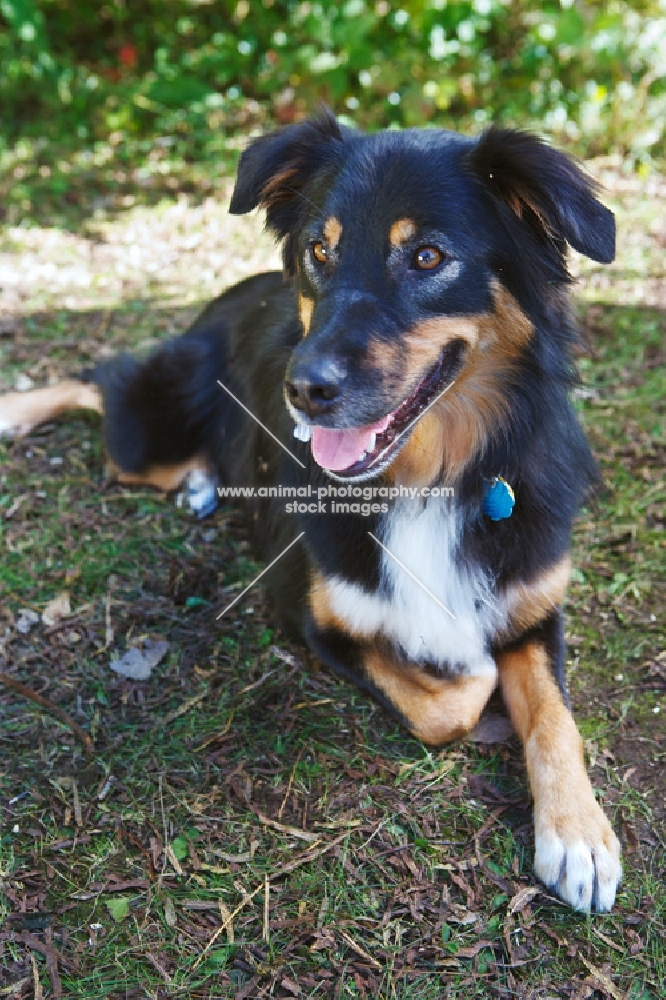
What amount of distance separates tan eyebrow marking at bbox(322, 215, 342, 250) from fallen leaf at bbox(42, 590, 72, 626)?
1872 mm

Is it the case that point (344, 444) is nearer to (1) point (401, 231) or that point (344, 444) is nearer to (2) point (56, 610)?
(1) point (401, 231)

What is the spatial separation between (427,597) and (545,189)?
4.38 ft

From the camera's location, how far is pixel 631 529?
3918mm

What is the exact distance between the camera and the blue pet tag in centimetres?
288

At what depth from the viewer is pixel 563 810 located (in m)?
2.60

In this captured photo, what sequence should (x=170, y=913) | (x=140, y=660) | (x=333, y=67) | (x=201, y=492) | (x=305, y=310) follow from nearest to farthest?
1. (x=170, y=913)
2. (x=305, y=310)
3. (x=140, y=660)
4. (x=201, y=492)
5. (x=333, y=67)

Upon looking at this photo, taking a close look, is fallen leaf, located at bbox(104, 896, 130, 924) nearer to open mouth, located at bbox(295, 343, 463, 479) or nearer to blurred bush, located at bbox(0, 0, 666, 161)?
open mouth, located at bbox(295, 343, 463, 479)

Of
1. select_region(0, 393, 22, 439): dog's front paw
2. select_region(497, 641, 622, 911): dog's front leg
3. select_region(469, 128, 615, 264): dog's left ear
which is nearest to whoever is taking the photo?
select_region(469, 128, 615, 264): dog's left ear

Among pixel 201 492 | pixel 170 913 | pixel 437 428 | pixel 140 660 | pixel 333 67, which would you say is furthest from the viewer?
pixel 333 67

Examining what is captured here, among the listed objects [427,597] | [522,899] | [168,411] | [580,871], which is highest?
[427,597]

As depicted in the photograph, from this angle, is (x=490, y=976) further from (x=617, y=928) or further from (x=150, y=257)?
(x=150, y=257)

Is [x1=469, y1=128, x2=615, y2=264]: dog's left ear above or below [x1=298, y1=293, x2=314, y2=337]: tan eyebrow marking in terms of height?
above

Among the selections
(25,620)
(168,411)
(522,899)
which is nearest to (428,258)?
(522,899)

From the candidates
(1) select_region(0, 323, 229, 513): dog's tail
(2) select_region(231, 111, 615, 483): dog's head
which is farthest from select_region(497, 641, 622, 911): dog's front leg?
(1) select_region(0, 323, 229, 513): dog's tail
